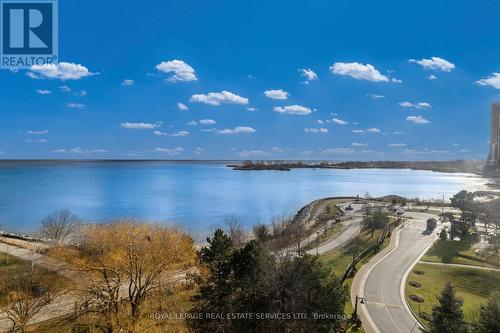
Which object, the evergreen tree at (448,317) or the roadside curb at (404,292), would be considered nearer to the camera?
the evergreen tree at (448,317)

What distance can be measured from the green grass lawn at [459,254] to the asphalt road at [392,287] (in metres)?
1.48

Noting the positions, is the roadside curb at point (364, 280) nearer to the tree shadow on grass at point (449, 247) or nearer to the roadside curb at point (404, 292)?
the roadside curb at point (404, 292)

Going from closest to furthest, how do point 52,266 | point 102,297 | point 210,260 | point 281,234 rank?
point 102,297 < point 210,260 < point 52,266 < point 281,234

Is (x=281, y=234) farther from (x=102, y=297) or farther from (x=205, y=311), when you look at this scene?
(x=102, y=297)

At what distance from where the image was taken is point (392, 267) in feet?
121

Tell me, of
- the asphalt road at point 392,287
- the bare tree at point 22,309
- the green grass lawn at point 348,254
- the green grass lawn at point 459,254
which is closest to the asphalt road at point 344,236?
the green grass lawn at point 348,254

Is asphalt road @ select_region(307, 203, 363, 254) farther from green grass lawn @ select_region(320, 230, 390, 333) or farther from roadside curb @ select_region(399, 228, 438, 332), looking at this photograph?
roadside curb @ select_region(399, 228, 438, 332)

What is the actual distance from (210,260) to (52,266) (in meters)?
13.6

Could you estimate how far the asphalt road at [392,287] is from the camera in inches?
984

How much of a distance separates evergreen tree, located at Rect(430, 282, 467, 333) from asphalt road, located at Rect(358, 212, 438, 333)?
216 inches

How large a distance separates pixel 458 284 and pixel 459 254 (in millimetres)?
10871

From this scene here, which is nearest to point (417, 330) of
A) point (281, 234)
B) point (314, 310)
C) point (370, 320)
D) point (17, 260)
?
point (370, 320)

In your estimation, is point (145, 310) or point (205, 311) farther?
point (205, 311)

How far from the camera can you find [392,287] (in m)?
31.4
